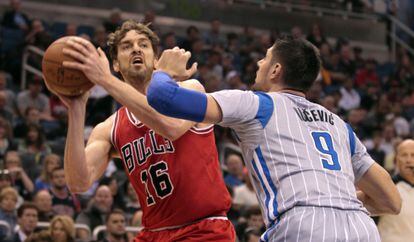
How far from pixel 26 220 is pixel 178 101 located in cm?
567

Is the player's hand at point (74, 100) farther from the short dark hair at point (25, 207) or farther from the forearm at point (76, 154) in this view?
the short dark hair at point (25, 207)

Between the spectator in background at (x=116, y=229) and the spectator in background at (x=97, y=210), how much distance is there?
658 mm

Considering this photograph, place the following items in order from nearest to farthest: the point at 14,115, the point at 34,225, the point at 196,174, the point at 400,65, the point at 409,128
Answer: the point at 196,174, the point at 34,225, the point at 14,115, the point at 409,128, the point at 400,65

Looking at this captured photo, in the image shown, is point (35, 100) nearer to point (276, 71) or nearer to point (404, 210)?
point (404, 210)

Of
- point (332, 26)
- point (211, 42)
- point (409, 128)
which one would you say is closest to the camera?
point (409, 128)

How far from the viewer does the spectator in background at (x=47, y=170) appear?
416 inches

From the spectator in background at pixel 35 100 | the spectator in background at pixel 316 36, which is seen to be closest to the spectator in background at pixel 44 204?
the spectator in background at pixel 35 100

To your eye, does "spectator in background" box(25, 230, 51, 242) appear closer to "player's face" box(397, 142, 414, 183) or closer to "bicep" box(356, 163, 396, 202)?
"player's face" box(397, 142, 414, 183)

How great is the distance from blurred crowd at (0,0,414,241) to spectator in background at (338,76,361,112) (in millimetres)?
20

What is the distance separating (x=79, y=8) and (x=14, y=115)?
555 centimetres

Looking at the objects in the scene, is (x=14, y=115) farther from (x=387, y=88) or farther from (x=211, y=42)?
(x=387, y=88)

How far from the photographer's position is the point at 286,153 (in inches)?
167

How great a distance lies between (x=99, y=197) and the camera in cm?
1019

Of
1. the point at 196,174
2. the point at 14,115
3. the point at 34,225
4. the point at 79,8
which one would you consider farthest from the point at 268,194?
the point at 79,8
